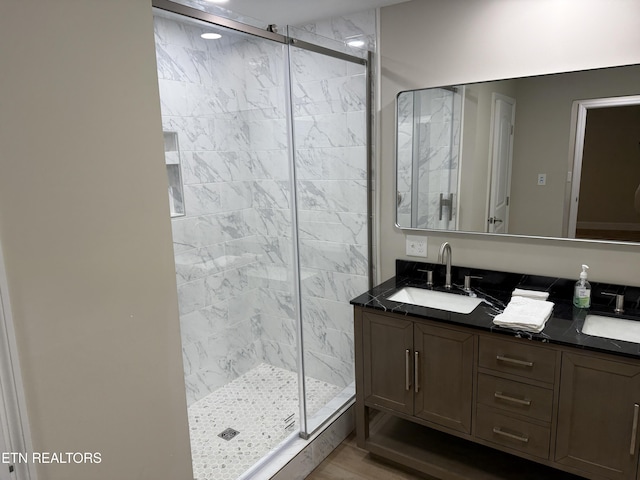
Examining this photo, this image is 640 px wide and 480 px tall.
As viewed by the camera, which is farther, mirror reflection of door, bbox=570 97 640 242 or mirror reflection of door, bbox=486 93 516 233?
mirror reflection of door, bbox=486 93 516 233

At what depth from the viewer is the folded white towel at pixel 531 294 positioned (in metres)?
2.13

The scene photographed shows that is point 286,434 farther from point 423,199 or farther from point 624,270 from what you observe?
point 624,270

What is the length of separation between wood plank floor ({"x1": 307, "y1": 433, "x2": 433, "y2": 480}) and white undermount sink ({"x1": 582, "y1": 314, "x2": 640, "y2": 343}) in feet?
3.56

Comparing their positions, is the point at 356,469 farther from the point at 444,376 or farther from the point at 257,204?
the point at 257,204

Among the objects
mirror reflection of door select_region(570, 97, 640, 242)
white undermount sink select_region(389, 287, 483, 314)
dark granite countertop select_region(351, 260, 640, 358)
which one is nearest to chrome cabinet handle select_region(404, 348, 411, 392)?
dark granite countertop select_region(351, 260, 640, 358)

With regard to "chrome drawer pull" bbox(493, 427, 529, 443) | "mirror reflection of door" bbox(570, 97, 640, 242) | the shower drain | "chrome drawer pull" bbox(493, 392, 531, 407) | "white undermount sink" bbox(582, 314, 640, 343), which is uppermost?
"mirror reflection of door" bbox(570, 97, 640, 242)

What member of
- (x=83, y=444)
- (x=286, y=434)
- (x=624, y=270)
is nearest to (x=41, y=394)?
(x=83, y=444)

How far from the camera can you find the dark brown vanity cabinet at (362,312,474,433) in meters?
2.01

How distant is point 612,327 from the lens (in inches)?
76.4

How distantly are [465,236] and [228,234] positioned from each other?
5.11ft

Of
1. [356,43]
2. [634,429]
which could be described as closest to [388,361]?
[634,429]

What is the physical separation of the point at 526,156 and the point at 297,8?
144 cm

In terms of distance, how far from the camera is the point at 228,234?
303cm

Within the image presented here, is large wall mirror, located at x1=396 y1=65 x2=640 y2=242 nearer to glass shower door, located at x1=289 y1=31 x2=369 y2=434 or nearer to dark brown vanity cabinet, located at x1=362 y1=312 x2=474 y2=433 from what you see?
glass shower door, located at x1=289 y1=31 x2=369 y2=434
